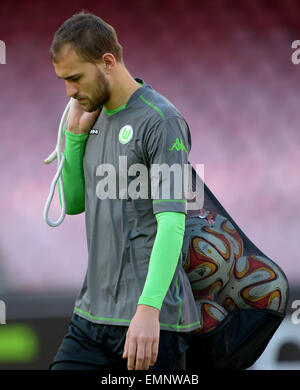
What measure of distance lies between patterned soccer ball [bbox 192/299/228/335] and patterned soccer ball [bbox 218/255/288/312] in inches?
2.1

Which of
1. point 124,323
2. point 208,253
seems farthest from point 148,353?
point 208,253

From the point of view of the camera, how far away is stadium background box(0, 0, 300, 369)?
4.11 metres

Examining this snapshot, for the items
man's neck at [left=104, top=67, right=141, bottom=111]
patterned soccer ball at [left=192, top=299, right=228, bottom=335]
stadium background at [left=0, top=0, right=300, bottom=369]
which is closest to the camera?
man's neck at [left=104, top=67, right=141, bottom=111]

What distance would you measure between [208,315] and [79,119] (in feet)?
2.18

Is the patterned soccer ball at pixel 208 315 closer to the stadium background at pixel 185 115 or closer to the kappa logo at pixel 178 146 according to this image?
the kappa logo at pixel 178 146

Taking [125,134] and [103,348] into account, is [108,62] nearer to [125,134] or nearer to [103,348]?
[125,134]

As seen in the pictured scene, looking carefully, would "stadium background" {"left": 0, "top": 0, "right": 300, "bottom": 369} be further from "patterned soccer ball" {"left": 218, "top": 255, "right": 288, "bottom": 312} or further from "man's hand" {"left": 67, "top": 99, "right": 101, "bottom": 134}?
"man's hand" {"left": 67, "top": 99, "right": 101, "bottom": 134}

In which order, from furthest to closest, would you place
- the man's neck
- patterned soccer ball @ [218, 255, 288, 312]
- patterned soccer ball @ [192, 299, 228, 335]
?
patterned soccer ball @ [218, 255, 288, 312] → patterned soccer ball @ [192, 299, 228, 335] → the man's neck

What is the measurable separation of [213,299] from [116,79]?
69 centimetres

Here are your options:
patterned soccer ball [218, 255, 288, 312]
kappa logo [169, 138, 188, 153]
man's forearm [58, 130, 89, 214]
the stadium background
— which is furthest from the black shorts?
the stadium background

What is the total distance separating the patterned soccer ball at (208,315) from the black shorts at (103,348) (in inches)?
3.0

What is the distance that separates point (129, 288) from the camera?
223 cm

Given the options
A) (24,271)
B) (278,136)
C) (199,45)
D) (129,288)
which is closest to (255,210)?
(278,136)

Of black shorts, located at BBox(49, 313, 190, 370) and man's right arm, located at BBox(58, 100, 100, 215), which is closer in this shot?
black shorts, located at BBox(49, 313, 190, 370)
